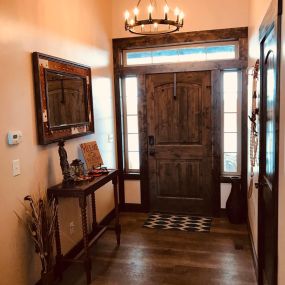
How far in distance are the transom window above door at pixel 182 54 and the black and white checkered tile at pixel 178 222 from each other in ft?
6.96

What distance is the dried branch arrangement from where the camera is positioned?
242cm

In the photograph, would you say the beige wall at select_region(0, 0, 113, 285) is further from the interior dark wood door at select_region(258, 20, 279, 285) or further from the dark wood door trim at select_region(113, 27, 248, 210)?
the interior dark wood door at select_region(258, 20, 279, 285)

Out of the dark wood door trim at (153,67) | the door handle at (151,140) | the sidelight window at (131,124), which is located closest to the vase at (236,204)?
the dark wood door trim at (153,67)

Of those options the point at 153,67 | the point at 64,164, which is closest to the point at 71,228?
the point at 64,164

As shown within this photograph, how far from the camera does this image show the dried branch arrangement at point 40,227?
2.42 meters

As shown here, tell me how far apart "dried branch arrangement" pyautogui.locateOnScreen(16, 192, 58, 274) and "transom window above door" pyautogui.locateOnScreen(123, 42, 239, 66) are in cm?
256

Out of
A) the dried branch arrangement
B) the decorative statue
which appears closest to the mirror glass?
the decorative statue

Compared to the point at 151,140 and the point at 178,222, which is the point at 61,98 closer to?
the point at 151,140

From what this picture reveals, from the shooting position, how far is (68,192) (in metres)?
2.67

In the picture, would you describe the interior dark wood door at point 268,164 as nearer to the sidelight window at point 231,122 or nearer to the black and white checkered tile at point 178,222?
the black and white checkered tile at point 178,222

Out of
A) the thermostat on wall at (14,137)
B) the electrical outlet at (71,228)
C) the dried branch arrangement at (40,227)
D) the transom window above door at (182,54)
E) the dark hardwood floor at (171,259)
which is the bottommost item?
the dark hardwood floor at (171,259)

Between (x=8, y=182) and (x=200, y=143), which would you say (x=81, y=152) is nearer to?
(x=8, y=182)

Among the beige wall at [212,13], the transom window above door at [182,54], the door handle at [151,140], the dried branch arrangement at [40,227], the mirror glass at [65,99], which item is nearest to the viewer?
the dried branch arrangement at [40,227]

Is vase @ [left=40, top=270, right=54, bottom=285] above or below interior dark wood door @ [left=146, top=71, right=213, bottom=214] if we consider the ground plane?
below
